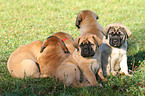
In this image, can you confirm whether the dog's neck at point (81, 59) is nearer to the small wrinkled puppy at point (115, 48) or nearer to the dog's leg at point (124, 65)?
the small wrinkled puppy at point (115, 48)

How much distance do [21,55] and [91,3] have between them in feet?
39.7

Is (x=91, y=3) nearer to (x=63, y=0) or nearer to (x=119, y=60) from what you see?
(x=63, y=0)

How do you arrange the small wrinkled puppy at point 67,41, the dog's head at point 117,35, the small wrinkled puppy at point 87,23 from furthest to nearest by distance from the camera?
the small wrinkled puppy at point 87,23 < the small wrinkled puppy at point 67,41 < the dog's head at point 117,35

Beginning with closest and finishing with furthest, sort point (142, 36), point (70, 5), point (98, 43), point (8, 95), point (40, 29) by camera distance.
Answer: point (8, 95)
point (98, 43)
point (142, 36)
point (40, 29)
point (70, 5)

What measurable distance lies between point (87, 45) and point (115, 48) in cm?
91

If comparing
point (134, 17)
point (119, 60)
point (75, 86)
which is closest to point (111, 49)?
point (119, 60)

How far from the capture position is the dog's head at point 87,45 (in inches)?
201

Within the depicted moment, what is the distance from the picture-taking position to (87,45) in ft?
16.9

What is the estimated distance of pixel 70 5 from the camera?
1678cm

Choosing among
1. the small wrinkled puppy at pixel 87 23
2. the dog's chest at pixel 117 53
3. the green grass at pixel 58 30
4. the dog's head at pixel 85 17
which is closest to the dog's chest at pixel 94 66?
the green grass at pixel 58 30

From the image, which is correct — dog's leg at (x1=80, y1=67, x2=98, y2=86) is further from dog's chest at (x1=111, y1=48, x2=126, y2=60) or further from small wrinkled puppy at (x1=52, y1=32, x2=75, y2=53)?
small wrinkled puppy at (x1=52, y1=32, x2=75, y2=53)

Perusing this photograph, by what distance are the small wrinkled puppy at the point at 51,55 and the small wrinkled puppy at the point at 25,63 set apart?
0.19 metres

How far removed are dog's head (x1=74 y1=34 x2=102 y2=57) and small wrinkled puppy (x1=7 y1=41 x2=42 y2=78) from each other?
4.39 feet

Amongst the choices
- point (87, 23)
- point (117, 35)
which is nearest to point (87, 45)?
point (117, 35)
